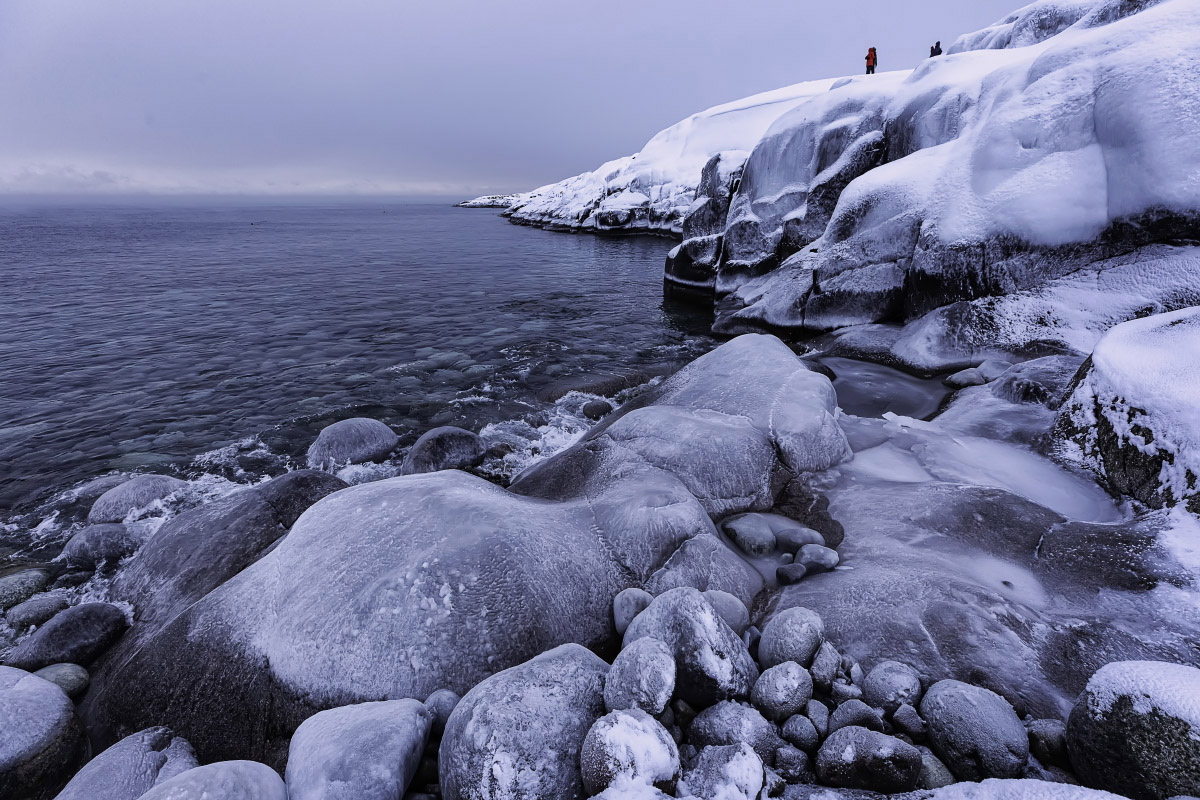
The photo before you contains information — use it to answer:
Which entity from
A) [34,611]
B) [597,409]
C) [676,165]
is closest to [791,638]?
[597,409]

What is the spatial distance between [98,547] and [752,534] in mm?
8184

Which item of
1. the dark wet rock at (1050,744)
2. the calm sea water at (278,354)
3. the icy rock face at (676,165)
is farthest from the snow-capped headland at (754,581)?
the icy rock face at (676,165)

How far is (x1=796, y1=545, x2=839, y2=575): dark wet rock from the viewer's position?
4914 millimetres

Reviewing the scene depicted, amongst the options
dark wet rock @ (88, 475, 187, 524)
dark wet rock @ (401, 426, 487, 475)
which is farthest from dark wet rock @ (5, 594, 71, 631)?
dark wet rock @ (401, 426, 487, 475)

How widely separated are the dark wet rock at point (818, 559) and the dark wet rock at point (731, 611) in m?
1.08

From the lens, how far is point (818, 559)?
4941mm

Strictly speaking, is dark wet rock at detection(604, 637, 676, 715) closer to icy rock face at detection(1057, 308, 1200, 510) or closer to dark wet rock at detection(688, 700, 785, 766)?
dark wet rock at detection(688, 700, 785, 766)

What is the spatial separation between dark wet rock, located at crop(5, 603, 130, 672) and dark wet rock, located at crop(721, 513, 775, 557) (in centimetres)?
641

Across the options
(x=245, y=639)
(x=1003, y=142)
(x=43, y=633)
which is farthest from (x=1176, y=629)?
(x=1003, y=142)

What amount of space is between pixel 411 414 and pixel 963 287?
1234 centimetres

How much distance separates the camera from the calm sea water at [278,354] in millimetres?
10102

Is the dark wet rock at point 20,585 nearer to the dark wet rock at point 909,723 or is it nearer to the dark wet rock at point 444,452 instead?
the dark wet rock at point 444,452

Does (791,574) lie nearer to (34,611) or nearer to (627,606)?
(627,606)

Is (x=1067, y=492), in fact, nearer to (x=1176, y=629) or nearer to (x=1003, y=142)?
(x=1176, y=629)
